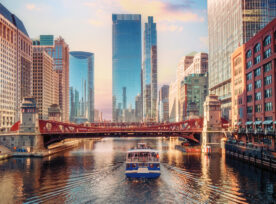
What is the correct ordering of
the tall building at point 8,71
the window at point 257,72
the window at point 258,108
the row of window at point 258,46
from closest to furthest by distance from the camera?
the row of window at point 258,46, the window at point 258,108, the window at point 257,72, the tall building at point 8,71

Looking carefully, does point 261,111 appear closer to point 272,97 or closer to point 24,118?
point 272,97

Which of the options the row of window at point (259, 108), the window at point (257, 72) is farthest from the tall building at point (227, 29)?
the row of window at point (259, 108)

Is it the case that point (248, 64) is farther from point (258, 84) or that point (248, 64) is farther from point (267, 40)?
point (267, 40)

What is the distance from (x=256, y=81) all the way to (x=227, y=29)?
187 ft

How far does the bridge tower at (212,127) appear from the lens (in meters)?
108

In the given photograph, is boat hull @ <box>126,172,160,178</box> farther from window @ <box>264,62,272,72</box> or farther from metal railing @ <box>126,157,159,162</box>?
window @ <box>264,62,272,72</box>

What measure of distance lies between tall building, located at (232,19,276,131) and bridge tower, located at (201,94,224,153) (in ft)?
27.9

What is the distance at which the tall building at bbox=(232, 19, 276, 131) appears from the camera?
8610cm

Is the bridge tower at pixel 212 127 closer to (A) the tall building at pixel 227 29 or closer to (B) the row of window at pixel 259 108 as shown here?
(B) the row of window at pixel 259 108

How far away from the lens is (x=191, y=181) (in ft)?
192

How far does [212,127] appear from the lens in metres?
110

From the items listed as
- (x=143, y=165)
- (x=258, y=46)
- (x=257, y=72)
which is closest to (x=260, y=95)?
(x=257, y=72)

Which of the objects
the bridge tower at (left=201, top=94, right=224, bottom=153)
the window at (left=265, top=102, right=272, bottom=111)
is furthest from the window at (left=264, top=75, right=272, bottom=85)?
A: the bridge tower at (left=201, top=94, right=224, bottom=153)

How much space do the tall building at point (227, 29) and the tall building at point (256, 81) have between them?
17894 mm
